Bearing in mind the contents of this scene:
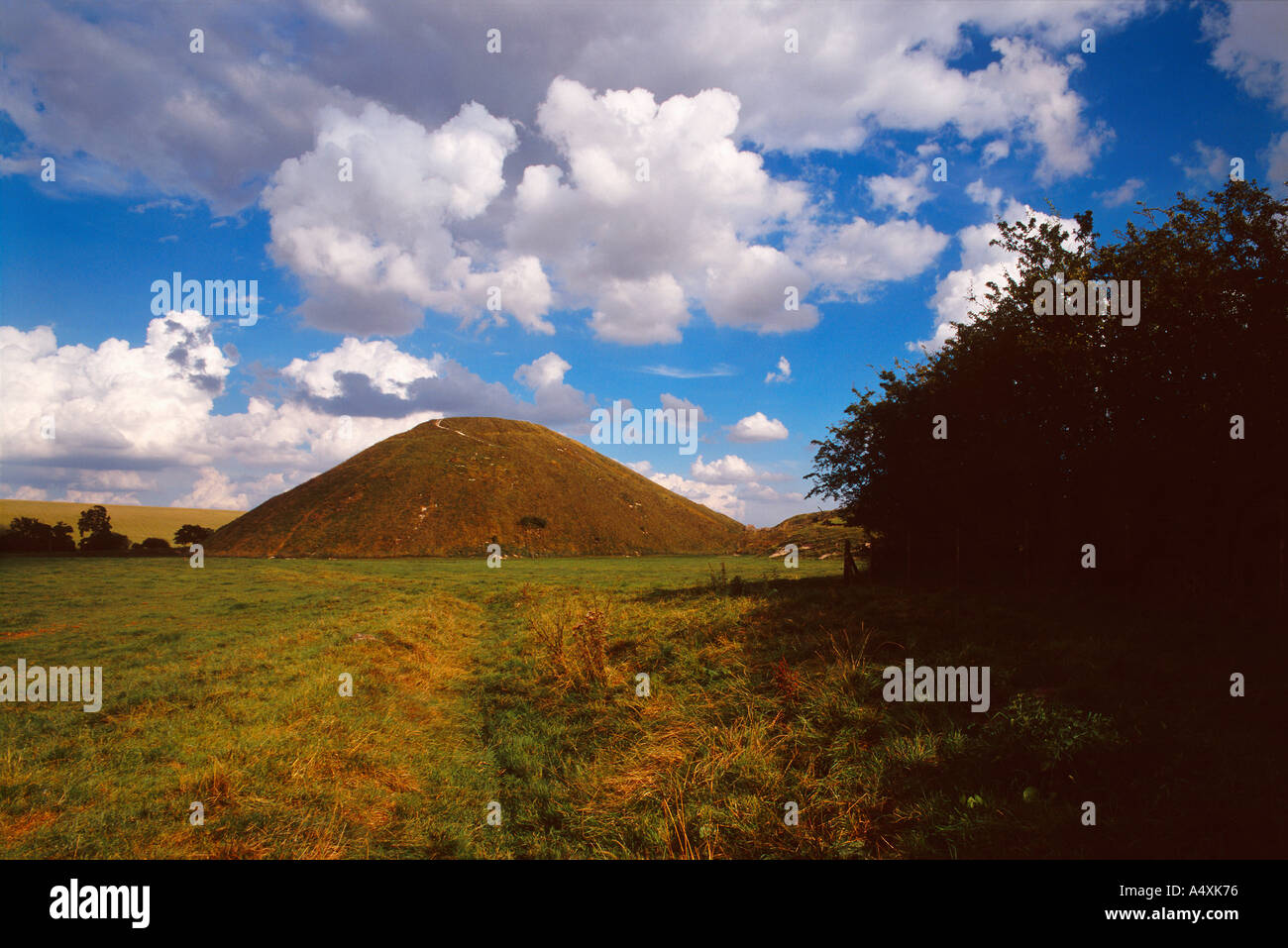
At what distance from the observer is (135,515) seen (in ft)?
553

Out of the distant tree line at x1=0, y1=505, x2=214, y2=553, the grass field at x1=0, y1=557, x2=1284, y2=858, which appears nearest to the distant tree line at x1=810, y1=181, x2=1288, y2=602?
the grass field at x1=0, y1=557, x2=1284, y2=858

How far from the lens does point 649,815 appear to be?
760 centimetres

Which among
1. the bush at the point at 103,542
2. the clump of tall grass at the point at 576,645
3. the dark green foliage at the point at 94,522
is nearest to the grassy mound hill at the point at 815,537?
the clump of tall grass at the point at 576,645

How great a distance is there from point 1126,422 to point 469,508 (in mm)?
102540

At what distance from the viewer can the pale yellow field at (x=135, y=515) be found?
140 meters

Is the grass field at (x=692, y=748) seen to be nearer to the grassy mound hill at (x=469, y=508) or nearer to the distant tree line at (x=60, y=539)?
the distant tree line at (x=60, y=539)

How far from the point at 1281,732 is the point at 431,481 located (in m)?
117

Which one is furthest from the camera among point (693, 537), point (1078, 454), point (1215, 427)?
point (693, 537)

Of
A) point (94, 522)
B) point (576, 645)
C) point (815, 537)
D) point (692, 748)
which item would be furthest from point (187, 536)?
point (692, 748)

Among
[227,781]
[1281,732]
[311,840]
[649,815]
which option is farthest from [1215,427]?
[227,781]

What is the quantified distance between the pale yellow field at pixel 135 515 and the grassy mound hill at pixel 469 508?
54.3 metres

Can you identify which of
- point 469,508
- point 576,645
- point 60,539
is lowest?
point 576,645

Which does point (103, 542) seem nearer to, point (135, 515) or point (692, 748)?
point (692, 748)
